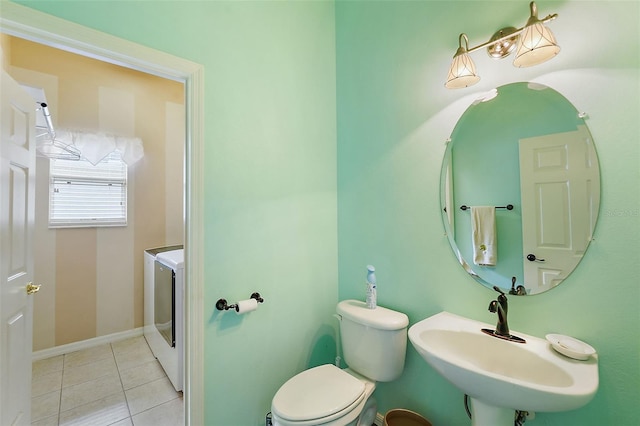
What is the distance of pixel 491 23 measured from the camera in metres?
1.12

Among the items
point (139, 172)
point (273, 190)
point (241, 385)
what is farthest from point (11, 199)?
point (139, 172)

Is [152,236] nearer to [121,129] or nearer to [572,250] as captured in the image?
[121,129]

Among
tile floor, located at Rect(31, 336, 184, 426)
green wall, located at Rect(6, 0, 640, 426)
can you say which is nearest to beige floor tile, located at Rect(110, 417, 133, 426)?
tile floor, located at Rect(31, 336, 184, 426)

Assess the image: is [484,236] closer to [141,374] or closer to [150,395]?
[150,395]

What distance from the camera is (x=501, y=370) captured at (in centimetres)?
100

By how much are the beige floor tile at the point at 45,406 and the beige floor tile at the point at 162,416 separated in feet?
1.94

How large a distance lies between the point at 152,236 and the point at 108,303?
781 millimetres

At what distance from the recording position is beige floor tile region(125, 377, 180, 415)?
181cm

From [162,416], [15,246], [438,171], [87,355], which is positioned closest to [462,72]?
[438,171]

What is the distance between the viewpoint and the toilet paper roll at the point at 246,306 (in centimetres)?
131

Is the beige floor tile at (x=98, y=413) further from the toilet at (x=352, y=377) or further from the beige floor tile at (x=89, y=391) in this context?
the toilet at (x=352, y=377)

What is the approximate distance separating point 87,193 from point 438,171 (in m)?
3.27

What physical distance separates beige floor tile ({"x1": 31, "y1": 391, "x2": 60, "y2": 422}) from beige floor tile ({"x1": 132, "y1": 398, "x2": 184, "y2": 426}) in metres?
0.59

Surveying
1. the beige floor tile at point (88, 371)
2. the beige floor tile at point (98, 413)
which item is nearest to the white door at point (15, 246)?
the beige floor tile at point (98, 413)
